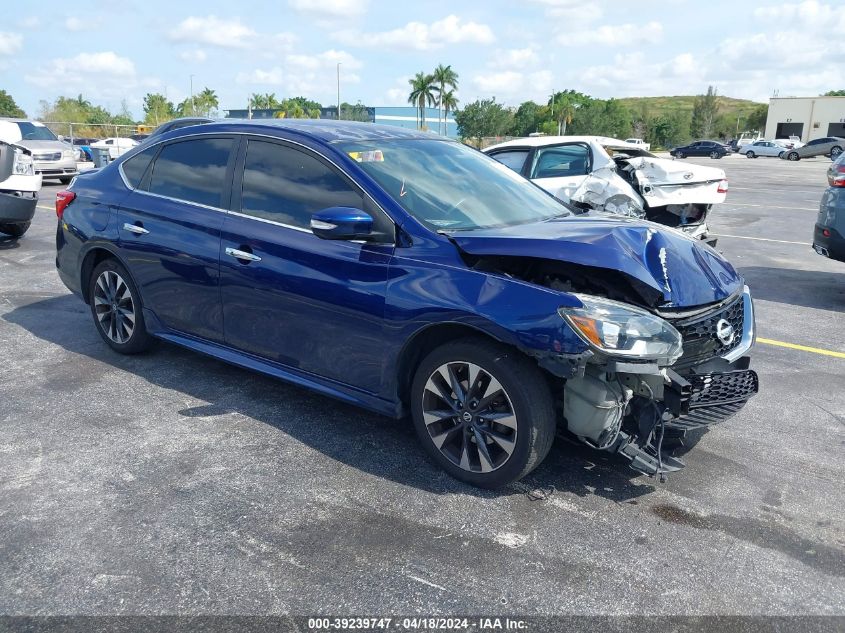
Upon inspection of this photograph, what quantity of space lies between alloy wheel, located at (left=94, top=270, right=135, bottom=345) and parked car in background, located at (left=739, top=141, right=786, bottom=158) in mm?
57982

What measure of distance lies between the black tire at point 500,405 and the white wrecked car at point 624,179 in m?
4.76

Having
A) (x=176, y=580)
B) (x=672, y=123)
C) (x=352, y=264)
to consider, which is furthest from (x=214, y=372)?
(x=672, y=123)

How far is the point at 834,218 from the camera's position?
→ 7074mm

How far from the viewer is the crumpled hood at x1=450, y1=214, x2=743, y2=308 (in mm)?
3271

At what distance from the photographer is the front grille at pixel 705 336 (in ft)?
11.1

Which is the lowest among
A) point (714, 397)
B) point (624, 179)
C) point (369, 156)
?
point (714, 397)

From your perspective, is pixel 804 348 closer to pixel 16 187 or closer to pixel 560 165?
pixel 560 165

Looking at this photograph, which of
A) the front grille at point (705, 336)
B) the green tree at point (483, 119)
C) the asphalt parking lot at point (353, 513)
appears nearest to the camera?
the asphalt parking lot at point (353, 513)

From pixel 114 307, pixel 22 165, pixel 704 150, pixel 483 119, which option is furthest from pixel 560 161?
pixel 483 119

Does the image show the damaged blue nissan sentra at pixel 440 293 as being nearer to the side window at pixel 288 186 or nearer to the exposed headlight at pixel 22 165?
the side window at pixel 288 186

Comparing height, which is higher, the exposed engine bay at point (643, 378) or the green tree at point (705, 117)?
the green tree at point (705, 117)

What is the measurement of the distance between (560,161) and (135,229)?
6.29 m

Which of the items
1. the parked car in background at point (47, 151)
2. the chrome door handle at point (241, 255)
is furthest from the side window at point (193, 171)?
the parked car in background at point (47, 151)

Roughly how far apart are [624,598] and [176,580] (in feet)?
5.72
